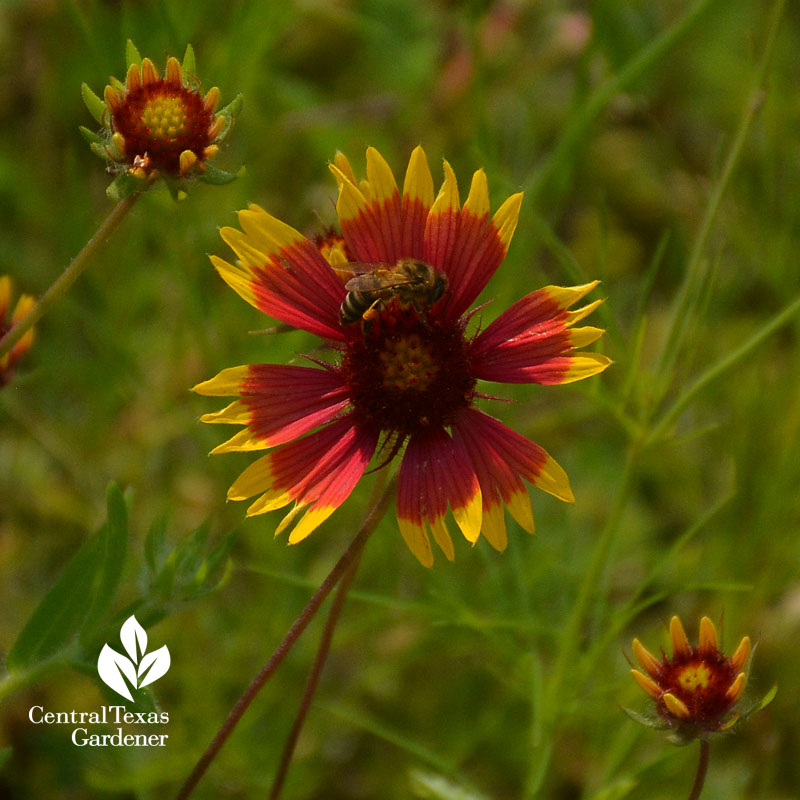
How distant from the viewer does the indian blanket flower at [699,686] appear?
1431 mm

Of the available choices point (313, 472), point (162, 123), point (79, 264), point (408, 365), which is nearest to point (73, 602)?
point (313, 472)

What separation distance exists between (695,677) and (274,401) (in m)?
0.76

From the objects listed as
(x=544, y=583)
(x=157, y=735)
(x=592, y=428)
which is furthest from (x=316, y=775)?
(x=592, y=428)

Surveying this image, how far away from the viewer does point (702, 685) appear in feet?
4.77

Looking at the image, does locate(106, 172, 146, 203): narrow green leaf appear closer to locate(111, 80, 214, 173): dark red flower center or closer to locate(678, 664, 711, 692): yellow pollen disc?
locate(111, 80, 214, 173): dark red flower center

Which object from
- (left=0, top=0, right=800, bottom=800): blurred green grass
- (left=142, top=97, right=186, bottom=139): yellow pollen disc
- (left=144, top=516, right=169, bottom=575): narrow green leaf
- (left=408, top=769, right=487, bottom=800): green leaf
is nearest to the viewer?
(left=142, top=97, right=186, bottom=139): yellow pollen disc

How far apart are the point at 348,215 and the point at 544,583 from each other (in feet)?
4.75

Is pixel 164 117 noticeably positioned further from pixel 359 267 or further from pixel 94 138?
pixel 359 267

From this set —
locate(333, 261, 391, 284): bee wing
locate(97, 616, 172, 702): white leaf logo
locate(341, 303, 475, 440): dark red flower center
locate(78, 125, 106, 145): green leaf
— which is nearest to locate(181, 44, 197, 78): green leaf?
locate(78, 125, 106, 145): green leaf

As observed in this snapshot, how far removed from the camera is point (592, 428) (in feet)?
10.5

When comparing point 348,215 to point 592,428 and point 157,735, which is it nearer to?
point 157,735

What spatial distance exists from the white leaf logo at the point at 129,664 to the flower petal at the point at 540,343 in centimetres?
71

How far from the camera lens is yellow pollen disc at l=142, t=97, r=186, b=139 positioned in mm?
1393

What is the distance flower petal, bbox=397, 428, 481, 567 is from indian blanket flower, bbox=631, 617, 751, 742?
0.32m
